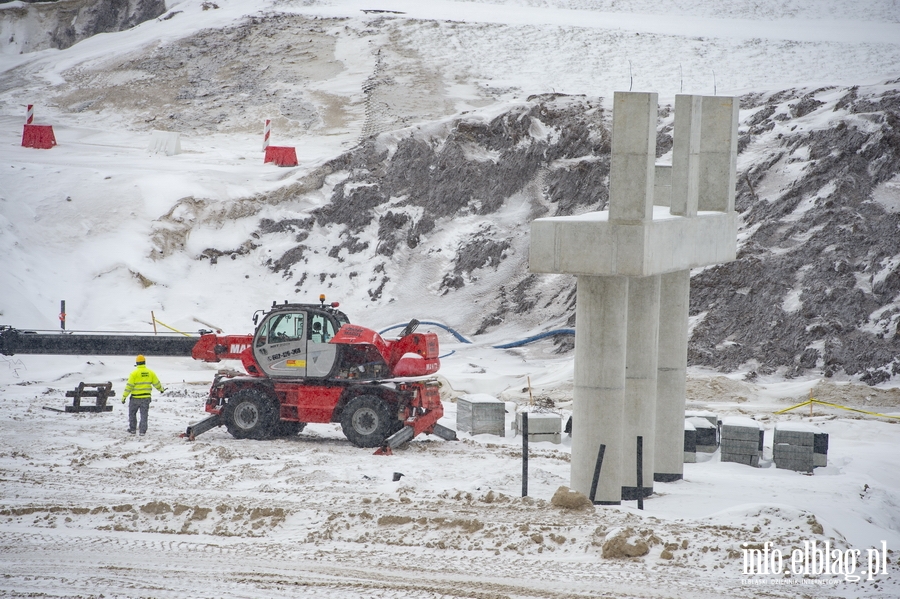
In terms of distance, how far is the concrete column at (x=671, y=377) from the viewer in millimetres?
13188

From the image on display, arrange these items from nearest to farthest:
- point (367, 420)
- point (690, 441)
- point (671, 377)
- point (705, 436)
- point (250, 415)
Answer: point (671, 377) < point (690, 441) < point (705, 436) < point (367, 420) < point (250, 415)

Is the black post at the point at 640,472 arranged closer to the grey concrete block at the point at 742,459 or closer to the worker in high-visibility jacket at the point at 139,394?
the grey concrete block at the point at 742,459

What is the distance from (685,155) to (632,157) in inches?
68.4

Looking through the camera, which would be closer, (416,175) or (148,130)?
(416,175)

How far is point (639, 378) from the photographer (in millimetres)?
12117

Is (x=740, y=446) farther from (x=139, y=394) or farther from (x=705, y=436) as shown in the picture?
(x=139, y=394)

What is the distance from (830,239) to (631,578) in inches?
618

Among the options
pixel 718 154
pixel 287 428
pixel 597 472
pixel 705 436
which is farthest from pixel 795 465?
pixel 287 428

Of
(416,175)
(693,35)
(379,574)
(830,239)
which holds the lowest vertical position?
(379,574)

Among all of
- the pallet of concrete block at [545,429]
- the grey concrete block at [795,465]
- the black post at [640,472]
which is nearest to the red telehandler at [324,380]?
the pallet of concrete block at [545,429]

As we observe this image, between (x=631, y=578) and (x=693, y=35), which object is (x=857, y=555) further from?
(x=693, y=35)

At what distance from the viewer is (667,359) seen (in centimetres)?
1334

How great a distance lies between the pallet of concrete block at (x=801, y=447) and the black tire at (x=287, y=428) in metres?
7.77

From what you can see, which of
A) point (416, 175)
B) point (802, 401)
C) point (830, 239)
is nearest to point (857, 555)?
point (802, 401)
